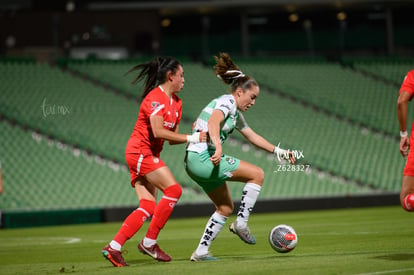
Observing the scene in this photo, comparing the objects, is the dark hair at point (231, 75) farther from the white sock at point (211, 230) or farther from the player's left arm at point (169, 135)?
the white sock at point (211, 230)

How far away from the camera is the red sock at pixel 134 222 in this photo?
27.4 feet

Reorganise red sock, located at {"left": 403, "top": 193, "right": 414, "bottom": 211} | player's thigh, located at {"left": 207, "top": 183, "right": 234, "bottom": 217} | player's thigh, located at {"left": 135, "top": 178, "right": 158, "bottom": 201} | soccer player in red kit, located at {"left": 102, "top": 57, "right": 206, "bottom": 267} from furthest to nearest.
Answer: player's thigh, located at {"left": 135, "top": 178, "right": 158, "bottom": 201}
player's thigh, located at {"left": 207, "top": 183, "right": 234, "bottom": 217}
soccer player in red kit, located at {"left": 102, "top": 57, "right": 206, "bottom": 267}
red sock, located at {"left": 403, "top": 193, "right": 414, "bottom": 211}

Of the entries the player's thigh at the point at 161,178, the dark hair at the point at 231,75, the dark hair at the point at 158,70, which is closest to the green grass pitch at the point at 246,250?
the player's thigh at the point at 161,178

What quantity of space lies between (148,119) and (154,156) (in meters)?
0.46

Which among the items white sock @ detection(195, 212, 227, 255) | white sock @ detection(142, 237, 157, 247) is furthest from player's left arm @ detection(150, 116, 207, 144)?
white sock @ detection(142, 237, 157, 247)

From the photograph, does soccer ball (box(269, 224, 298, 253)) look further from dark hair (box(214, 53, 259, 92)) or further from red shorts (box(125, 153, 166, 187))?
dark hair (box(214, 53, 259, 92))

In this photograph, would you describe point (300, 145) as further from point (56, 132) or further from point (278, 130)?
point (56, 132)

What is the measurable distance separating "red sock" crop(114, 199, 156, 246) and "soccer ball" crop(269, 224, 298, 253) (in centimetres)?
157

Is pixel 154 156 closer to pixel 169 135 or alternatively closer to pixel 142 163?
pixel 142 163

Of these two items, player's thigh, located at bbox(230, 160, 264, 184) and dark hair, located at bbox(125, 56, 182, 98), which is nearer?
player's thigh, located at bbox(230, 160, 264, 184)

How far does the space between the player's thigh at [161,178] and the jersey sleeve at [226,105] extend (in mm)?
993

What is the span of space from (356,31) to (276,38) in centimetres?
389

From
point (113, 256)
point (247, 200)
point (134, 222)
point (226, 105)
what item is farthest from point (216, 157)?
point (113, 256)

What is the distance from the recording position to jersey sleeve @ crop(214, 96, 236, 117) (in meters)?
8.19
